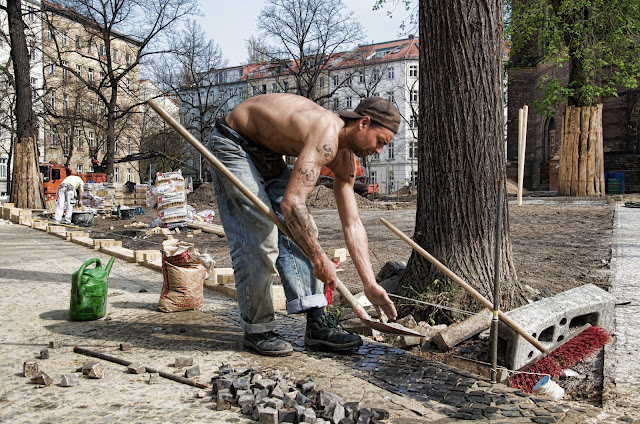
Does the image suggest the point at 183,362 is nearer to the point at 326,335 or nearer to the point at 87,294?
the point at 326,335

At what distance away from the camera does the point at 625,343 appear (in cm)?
317

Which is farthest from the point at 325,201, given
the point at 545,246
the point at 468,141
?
the point at 468,141

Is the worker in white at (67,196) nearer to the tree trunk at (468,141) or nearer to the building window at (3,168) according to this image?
the tree trunk at (468,141)

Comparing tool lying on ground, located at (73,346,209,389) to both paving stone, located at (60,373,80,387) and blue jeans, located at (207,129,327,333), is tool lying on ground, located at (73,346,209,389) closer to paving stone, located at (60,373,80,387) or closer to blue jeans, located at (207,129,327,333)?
paving stone, located at (60,373,80,387)

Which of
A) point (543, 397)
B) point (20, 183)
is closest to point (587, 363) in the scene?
point (543, 397)

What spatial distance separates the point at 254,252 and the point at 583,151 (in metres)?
17.1

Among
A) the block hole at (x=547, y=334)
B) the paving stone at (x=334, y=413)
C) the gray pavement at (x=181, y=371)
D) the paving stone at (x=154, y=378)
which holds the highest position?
the block hole at (x=547, y=334)

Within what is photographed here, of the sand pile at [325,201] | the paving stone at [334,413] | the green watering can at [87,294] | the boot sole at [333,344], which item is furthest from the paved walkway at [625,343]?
the sand pile at [325,201]

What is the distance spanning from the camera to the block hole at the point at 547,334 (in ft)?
10.5

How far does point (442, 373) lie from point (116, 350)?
6.22 feet

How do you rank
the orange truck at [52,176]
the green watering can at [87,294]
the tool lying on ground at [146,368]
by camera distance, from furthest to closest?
the orange truck at [52,176] → the green watering can at [87,294] → the tool lying on ground at [146,368]

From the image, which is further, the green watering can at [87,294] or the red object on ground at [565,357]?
the green watering can at [87,294]

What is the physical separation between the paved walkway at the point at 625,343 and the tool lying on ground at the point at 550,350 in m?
0.11

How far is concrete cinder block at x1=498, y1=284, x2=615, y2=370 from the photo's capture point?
9.60 feet
